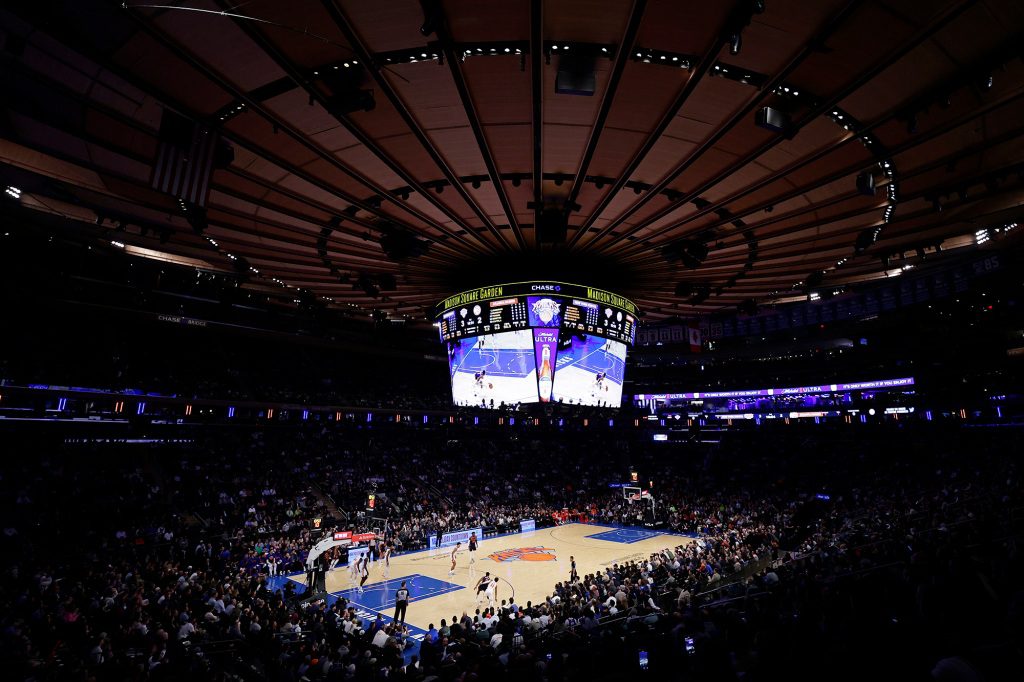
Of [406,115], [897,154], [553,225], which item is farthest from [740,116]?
[406,115]

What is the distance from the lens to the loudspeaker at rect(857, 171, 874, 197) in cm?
1074

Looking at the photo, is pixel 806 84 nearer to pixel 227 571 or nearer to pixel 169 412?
pixel 227 571

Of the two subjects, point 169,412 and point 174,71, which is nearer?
point 174,71

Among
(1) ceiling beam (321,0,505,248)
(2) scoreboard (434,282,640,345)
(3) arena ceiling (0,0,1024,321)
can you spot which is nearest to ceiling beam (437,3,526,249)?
(3) arena ceiling (0,0,1024,321)

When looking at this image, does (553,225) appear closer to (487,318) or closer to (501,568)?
(487,318)

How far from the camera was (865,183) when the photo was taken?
35.4 ft

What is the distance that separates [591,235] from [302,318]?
3069cm

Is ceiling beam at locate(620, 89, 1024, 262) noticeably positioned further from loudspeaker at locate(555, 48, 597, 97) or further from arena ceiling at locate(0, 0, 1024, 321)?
loudspeaker at locate(555, 48, 597, 97)

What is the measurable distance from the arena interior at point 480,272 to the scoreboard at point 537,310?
110 mm

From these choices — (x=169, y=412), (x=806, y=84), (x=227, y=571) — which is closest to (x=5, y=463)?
(x=169, y=412)

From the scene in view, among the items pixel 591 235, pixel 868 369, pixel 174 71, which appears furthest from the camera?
pixel 868 369

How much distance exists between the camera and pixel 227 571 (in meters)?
20.9

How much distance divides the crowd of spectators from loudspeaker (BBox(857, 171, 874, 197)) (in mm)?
7251

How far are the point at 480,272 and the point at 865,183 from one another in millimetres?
11914
